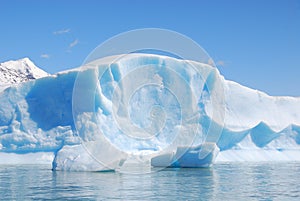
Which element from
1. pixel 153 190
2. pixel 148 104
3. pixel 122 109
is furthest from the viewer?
pixel 148 104

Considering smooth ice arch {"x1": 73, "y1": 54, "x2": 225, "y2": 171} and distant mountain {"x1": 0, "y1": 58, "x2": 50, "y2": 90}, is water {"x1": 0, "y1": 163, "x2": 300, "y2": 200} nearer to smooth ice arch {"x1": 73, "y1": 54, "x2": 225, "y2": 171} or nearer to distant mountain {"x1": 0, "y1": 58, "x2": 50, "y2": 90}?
smooth ice arch {"x1": 73, "y1": 54, "x2": 225, "y2": 171}

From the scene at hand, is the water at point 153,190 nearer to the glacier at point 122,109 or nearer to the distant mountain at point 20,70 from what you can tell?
the glacier at point 122,109

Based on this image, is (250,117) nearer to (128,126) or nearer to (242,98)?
(242,98)

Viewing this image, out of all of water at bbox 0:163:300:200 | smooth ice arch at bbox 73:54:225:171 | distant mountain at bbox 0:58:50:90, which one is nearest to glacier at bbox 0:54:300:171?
smooth ice arch at bbox 73:54:225:171

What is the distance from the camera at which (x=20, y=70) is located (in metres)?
76.6

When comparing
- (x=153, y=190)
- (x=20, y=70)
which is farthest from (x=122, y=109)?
(x=20, y=70)

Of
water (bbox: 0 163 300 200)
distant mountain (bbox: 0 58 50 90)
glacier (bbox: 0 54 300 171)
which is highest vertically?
distant mountain (bbox: 0 58 50 90)

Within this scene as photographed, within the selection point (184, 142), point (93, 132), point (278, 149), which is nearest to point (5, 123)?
point (93, 132)

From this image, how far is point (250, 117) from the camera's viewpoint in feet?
105

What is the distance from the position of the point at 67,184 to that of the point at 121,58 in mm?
15444

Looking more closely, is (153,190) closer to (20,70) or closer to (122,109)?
(122,109)

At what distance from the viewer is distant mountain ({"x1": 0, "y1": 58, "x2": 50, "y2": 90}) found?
2687 inches

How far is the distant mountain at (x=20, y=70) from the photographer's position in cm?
6825

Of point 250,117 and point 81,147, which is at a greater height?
point 250,117
